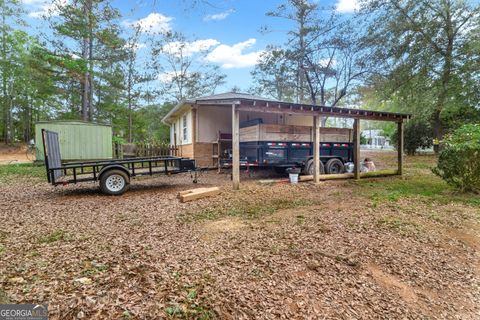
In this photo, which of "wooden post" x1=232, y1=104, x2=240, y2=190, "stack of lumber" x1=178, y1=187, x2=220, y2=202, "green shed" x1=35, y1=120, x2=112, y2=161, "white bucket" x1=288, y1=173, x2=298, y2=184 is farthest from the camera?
"green shed" x1=35, y1=120, x2=112, y2=161

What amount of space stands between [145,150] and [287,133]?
353 inches

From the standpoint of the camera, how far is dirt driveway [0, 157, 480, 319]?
210 centimetres

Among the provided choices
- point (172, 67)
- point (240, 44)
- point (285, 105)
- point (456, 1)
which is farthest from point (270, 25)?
point (285, 105)

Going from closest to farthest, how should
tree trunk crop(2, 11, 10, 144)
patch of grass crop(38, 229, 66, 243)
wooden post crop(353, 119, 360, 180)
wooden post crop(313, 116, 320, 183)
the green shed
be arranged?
patch of grass crop(38, 229, 66, 243) < wooden post crop(313, 116, 320, 183) < wooden post crop(353, 119, 360, 180) < the green shed < tree trunk crop(2, 11, 10, 144)

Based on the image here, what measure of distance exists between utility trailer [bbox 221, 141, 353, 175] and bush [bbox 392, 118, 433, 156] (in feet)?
43.8

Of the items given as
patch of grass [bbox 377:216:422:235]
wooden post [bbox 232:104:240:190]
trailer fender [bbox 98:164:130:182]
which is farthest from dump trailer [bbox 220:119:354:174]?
patch of grass [bbox 377:216:422:235]

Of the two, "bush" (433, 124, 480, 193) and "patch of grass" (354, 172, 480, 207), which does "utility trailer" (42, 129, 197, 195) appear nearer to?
"patch of grass" (354, 172, 480, 207)

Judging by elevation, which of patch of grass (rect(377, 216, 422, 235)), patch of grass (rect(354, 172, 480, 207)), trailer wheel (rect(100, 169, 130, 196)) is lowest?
patch of grass (rect(377, 216, 422, 235))

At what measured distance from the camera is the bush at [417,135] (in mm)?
19688

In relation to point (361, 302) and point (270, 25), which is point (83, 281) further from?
point (270, 25)

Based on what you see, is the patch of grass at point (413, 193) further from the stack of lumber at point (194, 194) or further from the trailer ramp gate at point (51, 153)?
the trailer ramp gate at point (51, 153)

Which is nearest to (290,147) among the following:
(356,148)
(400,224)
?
(356,148)

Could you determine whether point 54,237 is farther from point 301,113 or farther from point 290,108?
point 301,113

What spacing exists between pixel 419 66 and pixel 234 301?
1867 cm
